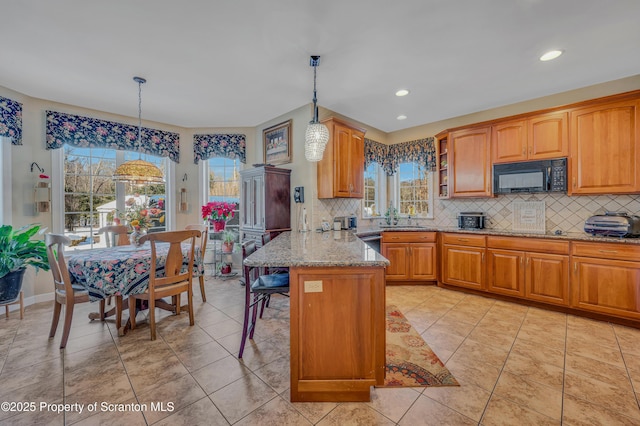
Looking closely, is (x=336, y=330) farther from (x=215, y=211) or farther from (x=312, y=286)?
(x=215, y=211)

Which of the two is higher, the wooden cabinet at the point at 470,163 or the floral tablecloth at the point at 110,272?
the wooden cabinet at the point at 470,163

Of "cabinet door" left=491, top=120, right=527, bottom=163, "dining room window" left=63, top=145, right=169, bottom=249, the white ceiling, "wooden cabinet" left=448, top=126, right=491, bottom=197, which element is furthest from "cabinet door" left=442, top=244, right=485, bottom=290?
"dining room window" left=63, top=145, right=169, bottom=249

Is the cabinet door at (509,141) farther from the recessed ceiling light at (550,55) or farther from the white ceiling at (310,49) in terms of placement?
the recessed ceiling light at (550,55)

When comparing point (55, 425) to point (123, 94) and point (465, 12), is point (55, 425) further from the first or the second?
point (465, 12)

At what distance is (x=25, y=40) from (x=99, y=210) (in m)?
2.38

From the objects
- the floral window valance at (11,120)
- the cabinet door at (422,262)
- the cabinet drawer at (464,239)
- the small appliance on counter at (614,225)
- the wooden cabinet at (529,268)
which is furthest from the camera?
the cabinet door at (422,262)

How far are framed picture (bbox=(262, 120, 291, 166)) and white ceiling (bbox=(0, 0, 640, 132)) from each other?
1.73 ft

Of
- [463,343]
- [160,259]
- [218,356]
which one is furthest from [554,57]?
[160,259]

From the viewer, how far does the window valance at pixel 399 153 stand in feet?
14.4

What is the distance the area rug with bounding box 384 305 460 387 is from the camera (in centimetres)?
183

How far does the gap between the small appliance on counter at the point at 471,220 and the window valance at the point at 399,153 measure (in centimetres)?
93

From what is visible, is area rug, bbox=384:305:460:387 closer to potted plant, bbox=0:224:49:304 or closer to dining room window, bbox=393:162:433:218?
dining room window, bbox=393:162:433:218

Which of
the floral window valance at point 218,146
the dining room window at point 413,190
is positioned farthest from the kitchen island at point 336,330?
the floral window valance at point 218,146

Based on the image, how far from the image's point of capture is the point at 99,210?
13.2 feet
